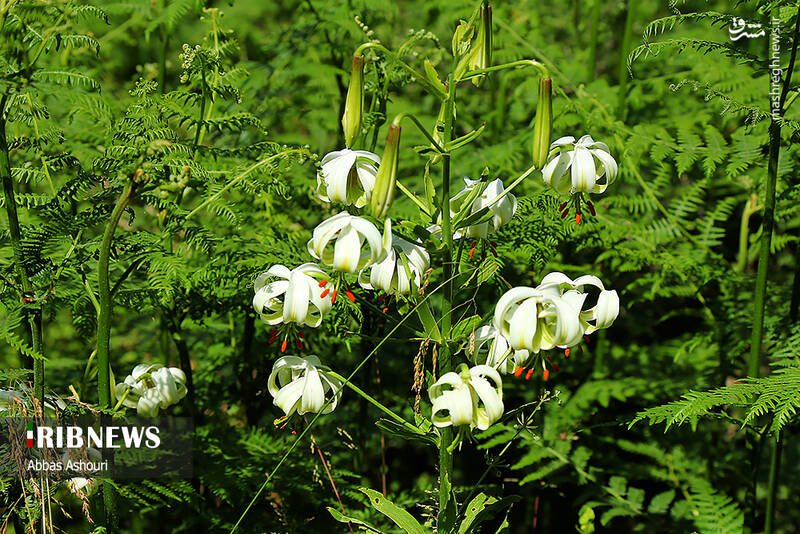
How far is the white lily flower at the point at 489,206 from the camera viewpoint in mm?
1771

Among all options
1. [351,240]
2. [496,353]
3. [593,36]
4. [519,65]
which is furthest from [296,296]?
[593,36]

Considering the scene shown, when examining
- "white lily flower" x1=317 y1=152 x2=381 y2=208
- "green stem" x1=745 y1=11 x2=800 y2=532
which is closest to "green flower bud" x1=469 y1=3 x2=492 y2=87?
"white lily flower" x1=317 y1=152 x2=381 y2=208

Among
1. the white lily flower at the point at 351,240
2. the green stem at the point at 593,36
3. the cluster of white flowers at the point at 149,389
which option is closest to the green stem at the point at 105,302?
the cluster of white flowers at the point at 149,389

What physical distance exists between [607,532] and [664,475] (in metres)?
0.59

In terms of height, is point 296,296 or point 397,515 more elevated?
point 296,296

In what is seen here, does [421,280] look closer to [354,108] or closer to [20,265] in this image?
[354,108]

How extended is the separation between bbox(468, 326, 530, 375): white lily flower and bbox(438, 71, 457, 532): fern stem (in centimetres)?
8

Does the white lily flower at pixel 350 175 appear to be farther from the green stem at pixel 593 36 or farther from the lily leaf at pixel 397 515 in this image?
the green stem at pixel 593 36

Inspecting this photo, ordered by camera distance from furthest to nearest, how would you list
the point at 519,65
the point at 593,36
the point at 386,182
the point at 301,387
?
the point at 593,36
the point at 301,387
the point at 519,65
the point at 386,182

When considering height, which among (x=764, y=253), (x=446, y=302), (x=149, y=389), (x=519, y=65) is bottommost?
(x=149, y=389)

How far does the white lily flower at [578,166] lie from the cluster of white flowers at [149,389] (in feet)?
3.78

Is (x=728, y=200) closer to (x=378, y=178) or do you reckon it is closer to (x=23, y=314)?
(x=378, y=178)

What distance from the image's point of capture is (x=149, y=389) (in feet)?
6.60

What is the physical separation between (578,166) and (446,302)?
0.44 meters
